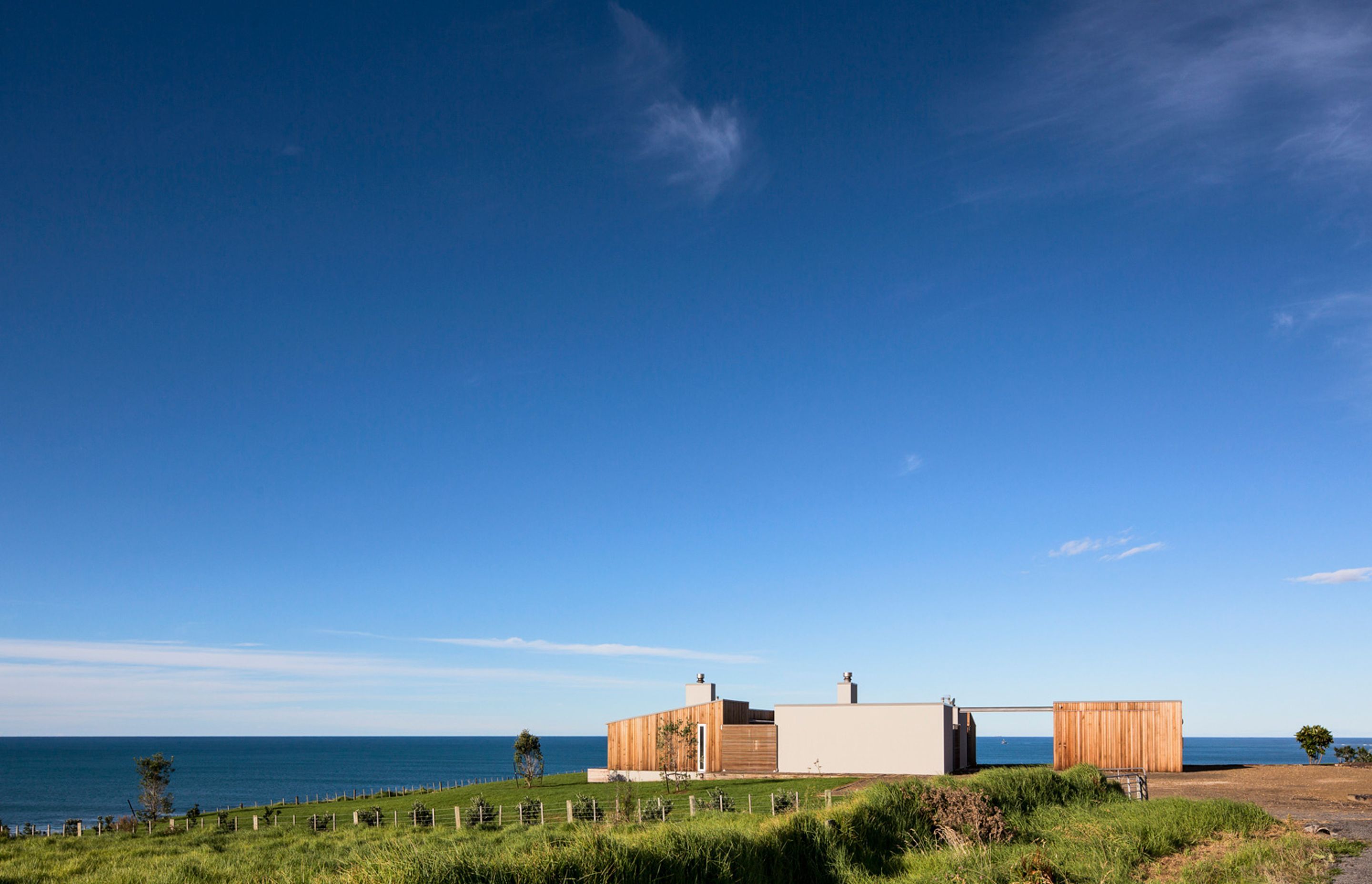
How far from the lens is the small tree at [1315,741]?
1481 inches

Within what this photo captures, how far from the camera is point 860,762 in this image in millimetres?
34969

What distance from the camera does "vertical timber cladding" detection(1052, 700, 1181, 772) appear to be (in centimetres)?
3394

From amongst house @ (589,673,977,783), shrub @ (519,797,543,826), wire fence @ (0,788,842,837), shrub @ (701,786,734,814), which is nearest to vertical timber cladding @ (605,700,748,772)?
house @ (589,673,977,783)

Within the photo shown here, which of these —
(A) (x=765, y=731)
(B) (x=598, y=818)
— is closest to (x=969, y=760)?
(A) (x=765, y=731)

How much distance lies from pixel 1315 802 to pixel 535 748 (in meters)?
27.5

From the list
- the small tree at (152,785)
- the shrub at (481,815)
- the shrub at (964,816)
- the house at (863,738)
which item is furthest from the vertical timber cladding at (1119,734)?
the small tree at (152,785)

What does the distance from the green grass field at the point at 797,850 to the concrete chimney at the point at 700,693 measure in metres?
15.3

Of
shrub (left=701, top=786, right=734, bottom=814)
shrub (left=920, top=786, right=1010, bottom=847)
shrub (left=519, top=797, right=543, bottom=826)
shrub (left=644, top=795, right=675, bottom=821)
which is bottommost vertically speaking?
shrub (left=519, top=797, right=543, bottom=826)

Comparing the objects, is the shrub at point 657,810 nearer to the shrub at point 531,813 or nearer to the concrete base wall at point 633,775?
the shrub at point 531,813

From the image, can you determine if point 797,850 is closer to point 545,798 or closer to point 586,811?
point 586,811

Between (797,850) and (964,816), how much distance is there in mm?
4461

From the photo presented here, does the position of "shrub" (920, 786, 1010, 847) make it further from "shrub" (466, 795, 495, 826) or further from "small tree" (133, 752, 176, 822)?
"small tree" (133, 752, 176, 822)

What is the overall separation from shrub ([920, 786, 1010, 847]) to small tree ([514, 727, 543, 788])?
23270 mm

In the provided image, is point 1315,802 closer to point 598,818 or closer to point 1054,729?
point 1054,729
